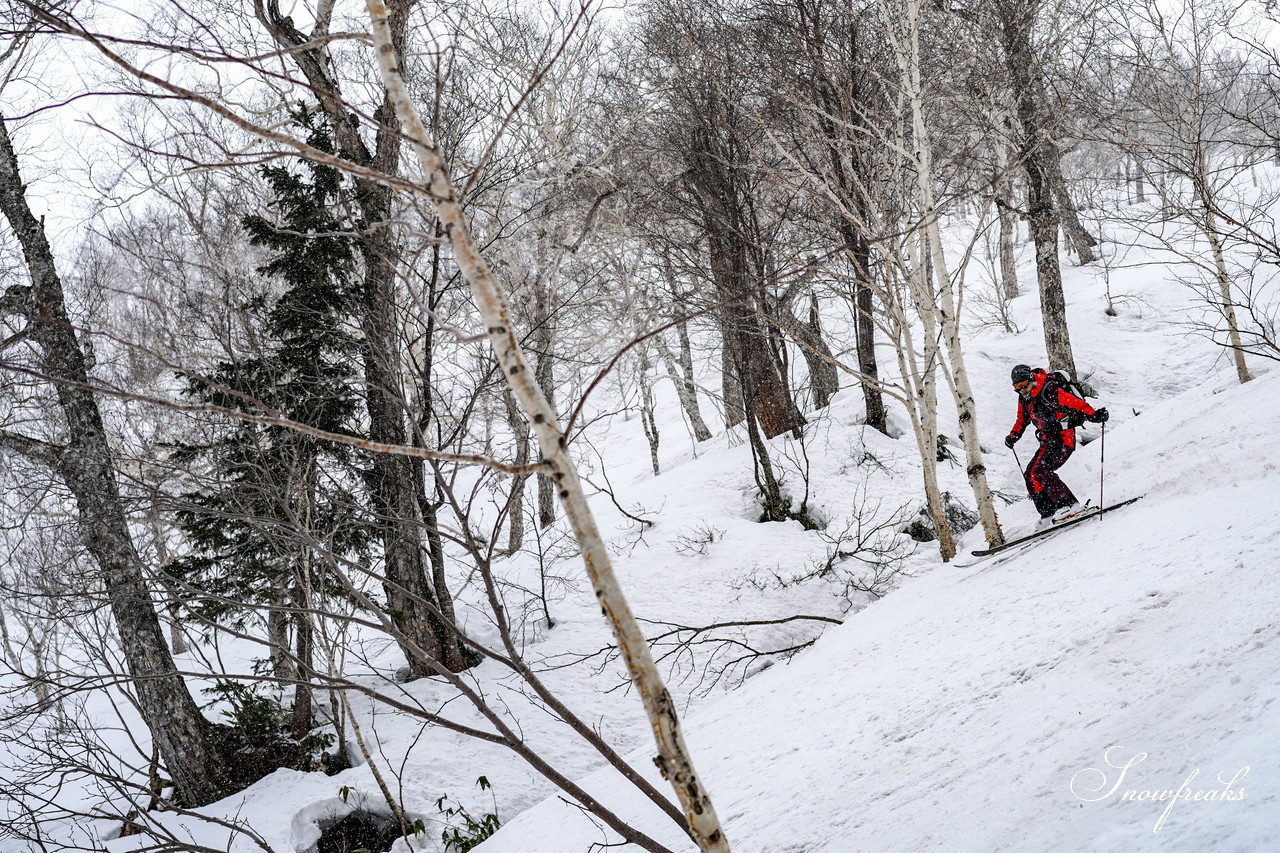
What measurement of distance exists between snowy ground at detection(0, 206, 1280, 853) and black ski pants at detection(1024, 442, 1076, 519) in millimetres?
361

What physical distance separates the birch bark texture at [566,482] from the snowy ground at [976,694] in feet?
3.92

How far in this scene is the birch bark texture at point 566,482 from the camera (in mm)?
1592

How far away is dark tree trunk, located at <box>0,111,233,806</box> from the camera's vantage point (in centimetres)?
663

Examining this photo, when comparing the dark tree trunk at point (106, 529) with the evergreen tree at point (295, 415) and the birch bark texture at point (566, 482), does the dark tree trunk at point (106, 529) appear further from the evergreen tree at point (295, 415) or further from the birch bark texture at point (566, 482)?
the birch bark texture at point (566, 482)

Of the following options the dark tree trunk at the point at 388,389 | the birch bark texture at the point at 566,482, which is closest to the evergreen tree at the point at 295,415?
the dark tree trunk at the point at 388,389

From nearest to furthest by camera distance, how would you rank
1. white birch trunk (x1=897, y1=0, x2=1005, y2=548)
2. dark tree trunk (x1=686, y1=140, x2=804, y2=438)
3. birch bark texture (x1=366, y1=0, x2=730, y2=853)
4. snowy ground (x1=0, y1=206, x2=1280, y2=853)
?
birch bark texture (x1=366, y1=0, x2=730, y2=853), snowy ground (x1=0, y1=206, x2=1280, y2=853), white birch trunk (x1=897, y1=0, x2=1005, y2=548), dark tree trunk (x1=686, y1=140, x2=804, y2=438)

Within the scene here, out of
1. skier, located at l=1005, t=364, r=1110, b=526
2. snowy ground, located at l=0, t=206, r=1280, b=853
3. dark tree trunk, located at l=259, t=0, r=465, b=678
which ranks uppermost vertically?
dark tree trunk, located at l=259, t=0, r=465, b=678

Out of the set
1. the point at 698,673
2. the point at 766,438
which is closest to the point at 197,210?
the point at 766,438

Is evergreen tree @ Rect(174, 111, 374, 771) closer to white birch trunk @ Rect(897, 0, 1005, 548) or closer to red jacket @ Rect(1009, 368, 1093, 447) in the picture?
white birch trunk @ Rect(897, 0, 1005, 548)
